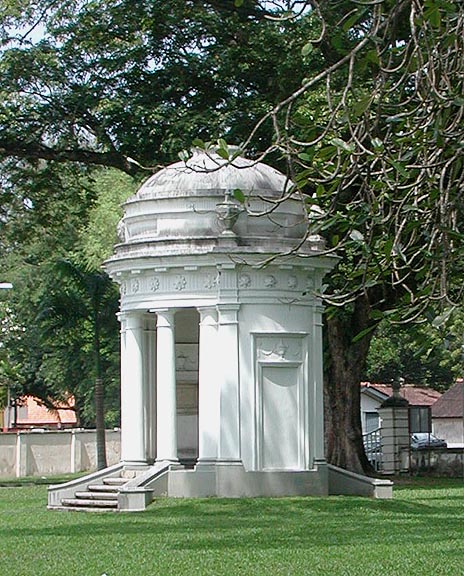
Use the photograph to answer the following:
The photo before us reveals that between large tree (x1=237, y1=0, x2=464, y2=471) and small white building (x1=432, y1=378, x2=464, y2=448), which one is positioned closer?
large tree (x1=237, y1=0, x2=464, y2=471)

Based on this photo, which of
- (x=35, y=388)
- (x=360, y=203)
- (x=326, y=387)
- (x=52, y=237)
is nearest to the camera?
(x=360, y=203)

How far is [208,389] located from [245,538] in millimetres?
7317

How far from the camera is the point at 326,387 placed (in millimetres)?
34438

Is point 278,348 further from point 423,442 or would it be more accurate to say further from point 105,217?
point 423,442

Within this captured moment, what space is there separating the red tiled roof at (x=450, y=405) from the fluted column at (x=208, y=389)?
51.8m

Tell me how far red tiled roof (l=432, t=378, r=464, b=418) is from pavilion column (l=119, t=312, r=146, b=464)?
5086 centimetres

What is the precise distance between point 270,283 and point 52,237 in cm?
2221

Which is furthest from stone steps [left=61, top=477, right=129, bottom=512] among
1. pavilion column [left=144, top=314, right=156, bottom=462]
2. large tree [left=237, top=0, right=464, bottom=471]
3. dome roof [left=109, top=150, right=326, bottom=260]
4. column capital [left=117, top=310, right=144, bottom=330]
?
large tree [left=237, top=0, right=464, bottom=471]

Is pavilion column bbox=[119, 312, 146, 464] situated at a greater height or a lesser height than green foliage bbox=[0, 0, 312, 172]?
lesser

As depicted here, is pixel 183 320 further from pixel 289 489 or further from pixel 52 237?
pixel 52 237

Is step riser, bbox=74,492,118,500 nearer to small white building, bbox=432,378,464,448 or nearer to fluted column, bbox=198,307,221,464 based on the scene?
fluted column, bbox=198,307,221,464

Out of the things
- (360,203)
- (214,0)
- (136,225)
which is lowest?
(360,203)

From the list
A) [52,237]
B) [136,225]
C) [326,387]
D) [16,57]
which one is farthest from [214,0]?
[52,237]

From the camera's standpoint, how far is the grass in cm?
1602
